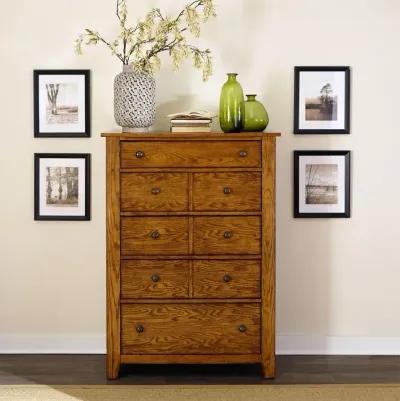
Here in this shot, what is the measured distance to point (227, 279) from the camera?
12.0 ft

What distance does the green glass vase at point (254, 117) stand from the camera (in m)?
3.82

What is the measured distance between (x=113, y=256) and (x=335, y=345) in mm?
1446

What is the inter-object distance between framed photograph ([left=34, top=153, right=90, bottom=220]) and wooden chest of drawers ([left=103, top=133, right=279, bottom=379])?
0.59 meters

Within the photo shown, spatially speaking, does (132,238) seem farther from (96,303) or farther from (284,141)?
(284,141)

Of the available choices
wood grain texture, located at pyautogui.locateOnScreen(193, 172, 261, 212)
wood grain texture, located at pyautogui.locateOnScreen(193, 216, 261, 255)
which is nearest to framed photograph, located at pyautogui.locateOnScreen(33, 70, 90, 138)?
wood grain texture, located at pyautogui.locateOnScreen(193, 172, 261, 212)

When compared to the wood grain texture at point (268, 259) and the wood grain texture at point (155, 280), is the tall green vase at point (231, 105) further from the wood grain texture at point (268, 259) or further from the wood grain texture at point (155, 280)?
the wood grain texture at point (155, 280)

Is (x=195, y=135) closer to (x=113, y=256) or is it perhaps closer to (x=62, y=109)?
(x=113, y=256)

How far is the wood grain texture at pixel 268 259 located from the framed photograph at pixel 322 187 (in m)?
0.55

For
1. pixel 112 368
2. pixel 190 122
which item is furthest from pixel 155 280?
pixel 190 122

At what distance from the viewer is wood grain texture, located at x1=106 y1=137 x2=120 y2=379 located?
11.8ft

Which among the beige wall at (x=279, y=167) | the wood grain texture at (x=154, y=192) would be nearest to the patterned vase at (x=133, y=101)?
the wood grain texture at (x=154, y=192)

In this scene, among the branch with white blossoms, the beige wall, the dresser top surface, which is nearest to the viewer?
the dresser top surface

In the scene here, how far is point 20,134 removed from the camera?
415 centimetres

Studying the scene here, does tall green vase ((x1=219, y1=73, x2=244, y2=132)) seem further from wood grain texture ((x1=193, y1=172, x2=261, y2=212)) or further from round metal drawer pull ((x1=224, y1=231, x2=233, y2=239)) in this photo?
round metal drawer pull ((x1=224, y1=231, x2=233, y2=239))
